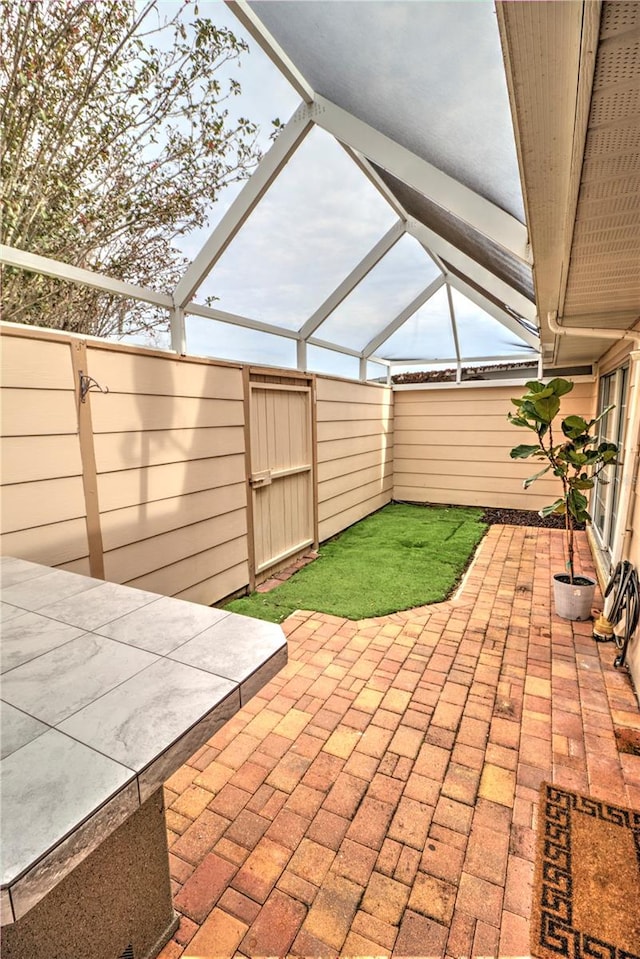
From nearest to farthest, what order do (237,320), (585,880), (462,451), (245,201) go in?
(585,880), (245,201), (237,320), (462,451)

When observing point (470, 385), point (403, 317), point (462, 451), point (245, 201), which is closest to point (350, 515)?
point (462, 451)

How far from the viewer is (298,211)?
10.0ft

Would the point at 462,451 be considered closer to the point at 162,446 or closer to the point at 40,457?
the point at 162,446

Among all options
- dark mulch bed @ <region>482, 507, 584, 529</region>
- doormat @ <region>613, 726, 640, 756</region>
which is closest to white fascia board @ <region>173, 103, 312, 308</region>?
doormat @ <region>613, 726, 640, 756</region>

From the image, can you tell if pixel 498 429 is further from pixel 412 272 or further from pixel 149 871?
pixel 149 871

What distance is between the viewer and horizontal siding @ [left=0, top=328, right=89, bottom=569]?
2.06 metres

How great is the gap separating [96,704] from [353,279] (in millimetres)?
4156

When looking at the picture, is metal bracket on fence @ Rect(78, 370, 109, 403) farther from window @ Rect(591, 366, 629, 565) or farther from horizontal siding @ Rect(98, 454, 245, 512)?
window @ Rect(591, 366, 629, 565)

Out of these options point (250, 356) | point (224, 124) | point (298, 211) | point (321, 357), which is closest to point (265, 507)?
point (250, 356)

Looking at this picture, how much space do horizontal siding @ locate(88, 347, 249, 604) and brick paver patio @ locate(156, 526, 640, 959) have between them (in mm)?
995

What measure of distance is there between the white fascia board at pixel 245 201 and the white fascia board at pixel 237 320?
0.41 feet

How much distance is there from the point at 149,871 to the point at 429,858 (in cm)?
99

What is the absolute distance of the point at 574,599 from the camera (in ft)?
10.8

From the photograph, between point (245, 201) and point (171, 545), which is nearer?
point (245, 201)
